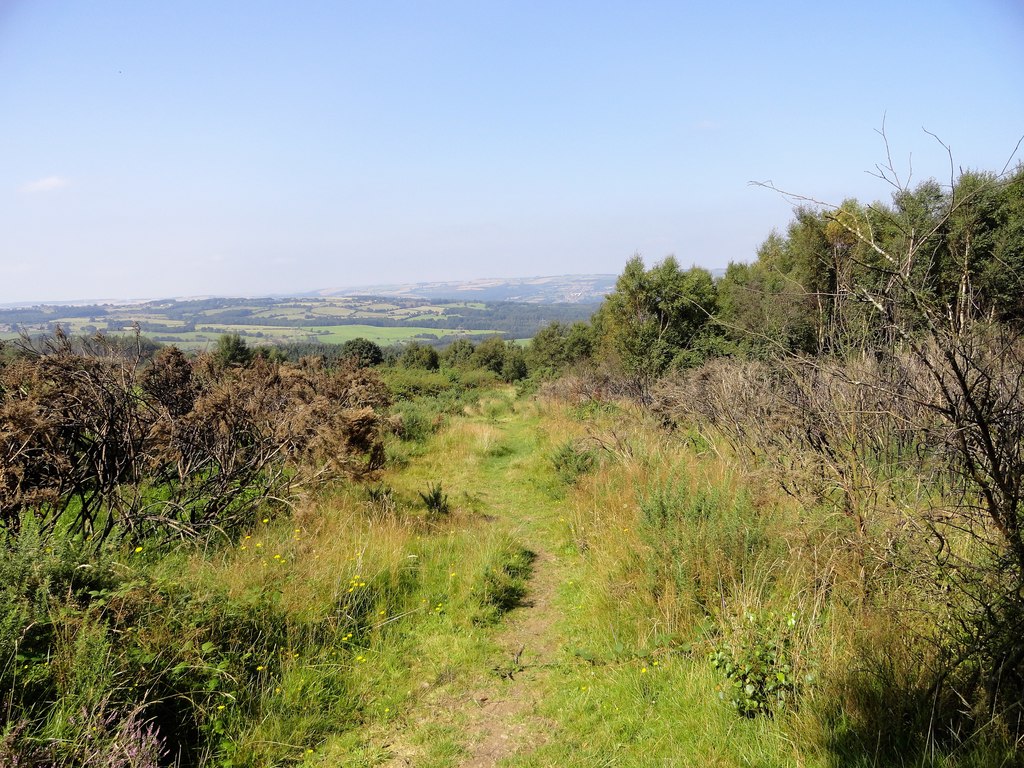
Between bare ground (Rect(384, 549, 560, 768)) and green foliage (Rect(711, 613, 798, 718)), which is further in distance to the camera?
bare ground (Rect(384, 549, 560, 768))

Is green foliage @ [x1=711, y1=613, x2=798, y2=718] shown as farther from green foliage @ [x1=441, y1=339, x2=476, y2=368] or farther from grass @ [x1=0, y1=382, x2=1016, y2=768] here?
green foliage @ [x1=441, y1=339, x2=476, y2=368]

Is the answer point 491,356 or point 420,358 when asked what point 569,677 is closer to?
point 420,358

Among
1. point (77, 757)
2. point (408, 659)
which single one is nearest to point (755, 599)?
point (408, 659)

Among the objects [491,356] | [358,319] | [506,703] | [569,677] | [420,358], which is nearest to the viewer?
[506,703]

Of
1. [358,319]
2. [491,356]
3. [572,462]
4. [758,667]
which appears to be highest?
[358,319]

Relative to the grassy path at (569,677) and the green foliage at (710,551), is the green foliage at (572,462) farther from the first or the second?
the green foliage at (710,551)

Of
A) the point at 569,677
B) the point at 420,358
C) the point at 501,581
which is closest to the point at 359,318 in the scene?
the point at 420,358

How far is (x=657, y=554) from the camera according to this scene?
4.20 m

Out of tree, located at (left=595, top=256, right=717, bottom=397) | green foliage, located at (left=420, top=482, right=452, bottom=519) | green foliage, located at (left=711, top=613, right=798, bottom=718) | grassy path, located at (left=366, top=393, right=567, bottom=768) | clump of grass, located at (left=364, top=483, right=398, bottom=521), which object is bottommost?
grassy path, located at (left=366, top=393, right=567, bottom=768)

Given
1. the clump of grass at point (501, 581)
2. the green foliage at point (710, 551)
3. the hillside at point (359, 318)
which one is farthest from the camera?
the hillside at point (359, 318)

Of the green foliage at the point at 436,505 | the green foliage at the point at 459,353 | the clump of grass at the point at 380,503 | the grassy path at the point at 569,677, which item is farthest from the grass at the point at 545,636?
the green foliage at the point at 459,353

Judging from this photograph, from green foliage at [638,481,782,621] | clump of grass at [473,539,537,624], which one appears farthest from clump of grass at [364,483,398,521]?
green foliage at [638,481,782,621]

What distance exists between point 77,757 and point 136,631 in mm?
758

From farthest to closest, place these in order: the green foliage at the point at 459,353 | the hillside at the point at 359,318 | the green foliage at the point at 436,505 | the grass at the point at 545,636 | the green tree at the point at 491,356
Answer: the hillside at the point at 359,318 < the green foliage at the point at 459,353 < the green tree at the point at 491,356 < the green foliage at the point at 436,505 < the grass at the point at 545,636
